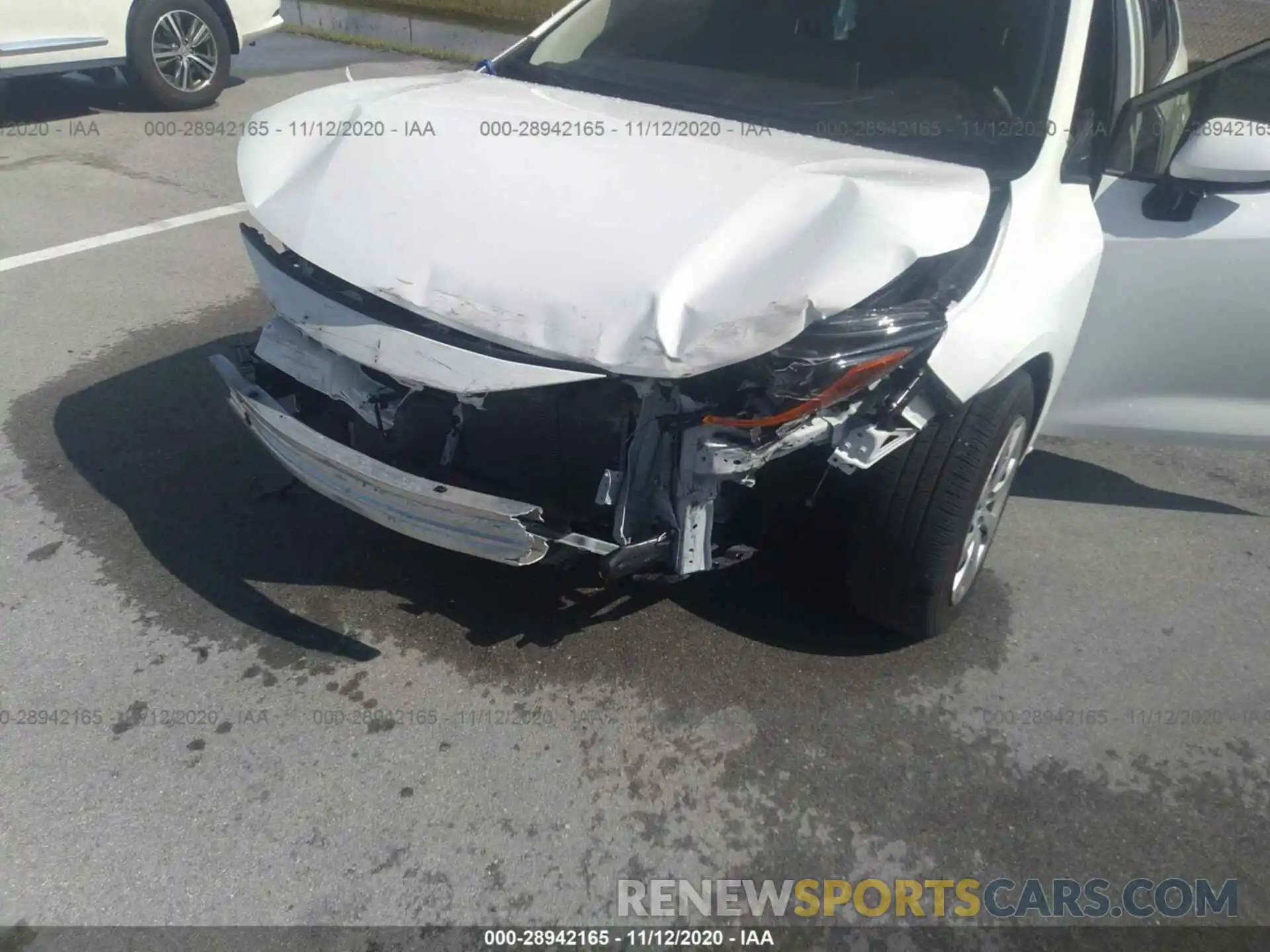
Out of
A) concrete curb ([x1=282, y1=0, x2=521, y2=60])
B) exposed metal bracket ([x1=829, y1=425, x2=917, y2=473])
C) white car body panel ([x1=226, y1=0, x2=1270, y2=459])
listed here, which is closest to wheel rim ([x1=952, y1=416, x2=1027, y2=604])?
white car body panel ([x1=226, y1=0, x2=1270, y2=459])

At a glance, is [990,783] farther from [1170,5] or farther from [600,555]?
[1170,5]

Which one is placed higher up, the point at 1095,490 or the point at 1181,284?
the point at 1181,284

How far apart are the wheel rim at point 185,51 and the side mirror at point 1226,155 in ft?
24.8

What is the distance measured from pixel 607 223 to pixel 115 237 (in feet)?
13.9

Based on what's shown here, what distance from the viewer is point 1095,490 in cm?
374

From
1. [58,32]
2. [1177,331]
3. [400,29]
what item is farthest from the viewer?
[400,29]

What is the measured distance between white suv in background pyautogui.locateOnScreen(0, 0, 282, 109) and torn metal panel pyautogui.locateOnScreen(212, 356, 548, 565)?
19.8ft

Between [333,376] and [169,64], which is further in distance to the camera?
[169,64]

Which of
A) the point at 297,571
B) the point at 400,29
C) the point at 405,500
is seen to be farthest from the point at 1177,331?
the point at 400,29

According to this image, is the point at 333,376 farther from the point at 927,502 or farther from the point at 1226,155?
the point at 1226,155

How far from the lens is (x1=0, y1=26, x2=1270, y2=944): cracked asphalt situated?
7.30 ft

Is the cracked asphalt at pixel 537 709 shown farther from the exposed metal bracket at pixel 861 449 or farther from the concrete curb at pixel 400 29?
the concrete curb at pixel 400 29

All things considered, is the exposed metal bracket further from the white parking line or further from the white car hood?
the white parking line

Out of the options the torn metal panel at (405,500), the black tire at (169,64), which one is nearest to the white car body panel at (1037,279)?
the torn metal panel at (405,500)
